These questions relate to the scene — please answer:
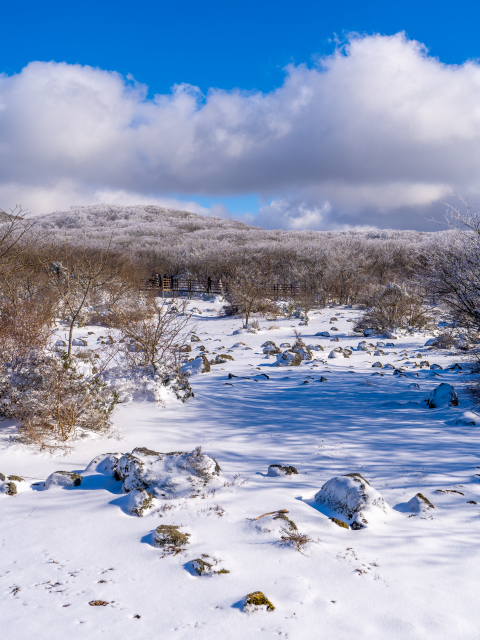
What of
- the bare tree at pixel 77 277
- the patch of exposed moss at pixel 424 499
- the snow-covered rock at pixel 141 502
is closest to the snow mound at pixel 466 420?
the patch of exposed moss at pixel 424 499

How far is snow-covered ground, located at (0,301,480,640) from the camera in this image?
2.47 metres

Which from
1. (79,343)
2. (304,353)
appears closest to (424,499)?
(304,353)

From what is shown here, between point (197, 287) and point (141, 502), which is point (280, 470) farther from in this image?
point (197, 287)

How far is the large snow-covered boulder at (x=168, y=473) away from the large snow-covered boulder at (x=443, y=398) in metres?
4.67

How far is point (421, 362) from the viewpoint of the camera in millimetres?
11000

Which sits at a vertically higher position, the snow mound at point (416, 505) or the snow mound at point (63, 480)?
the snow mound at point (63, 480)

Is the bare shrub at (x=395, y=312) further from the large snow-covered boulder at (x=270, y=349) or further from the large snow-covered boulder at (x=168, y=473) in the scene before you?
the large snow-covered boulder at (x=168, y=473)

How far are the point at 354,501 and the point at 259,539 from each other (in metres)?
0.98

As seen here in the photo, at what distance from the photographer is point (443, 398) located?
7.36 metres

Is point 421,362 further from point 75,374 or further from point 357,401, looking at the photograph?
point 75,374

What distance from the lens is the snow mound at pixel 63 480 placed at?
4.42 meters

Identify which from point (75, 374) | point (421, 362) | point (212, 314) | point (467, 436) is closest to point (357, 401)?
point (467, 436)

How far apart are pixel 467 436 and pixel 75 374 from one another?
5.76 metres

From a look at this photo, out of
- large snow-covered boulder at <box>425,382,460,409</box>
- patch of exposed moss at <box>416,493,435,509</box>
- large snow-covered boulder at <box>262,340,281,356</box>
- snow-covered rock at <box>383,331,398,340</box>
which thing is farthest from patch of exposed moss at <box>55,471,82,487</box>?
snow-covered rock at <box>383,331,398,340</box>
